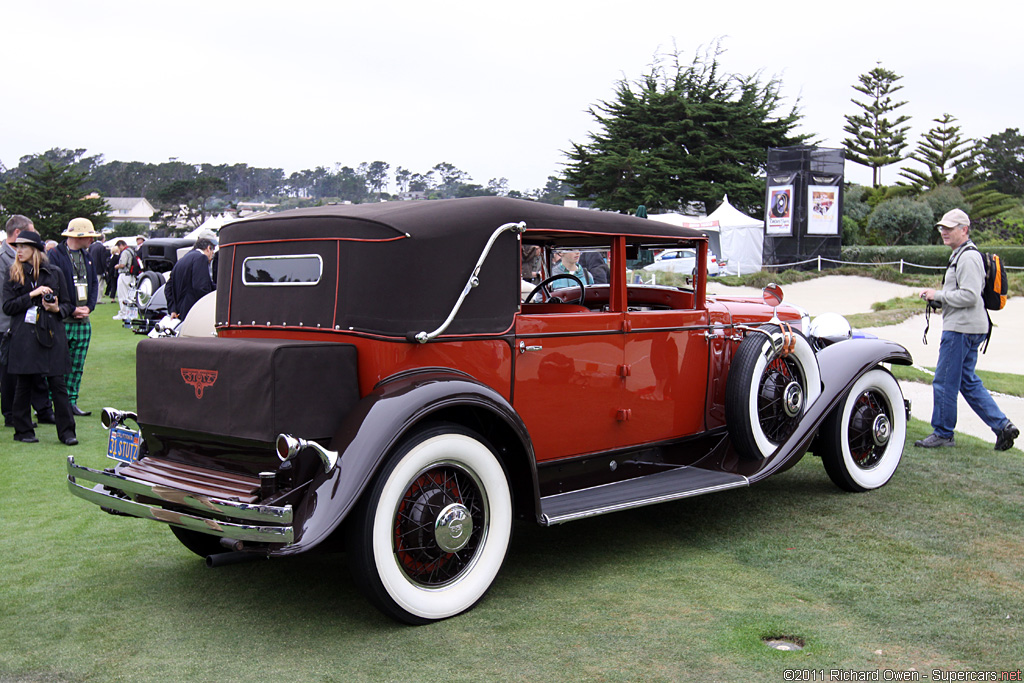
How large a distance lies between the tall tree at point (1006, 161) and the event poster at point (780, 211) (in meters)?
41.6

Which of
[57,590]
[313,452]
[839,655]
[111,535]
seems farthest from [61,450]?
[839,655]

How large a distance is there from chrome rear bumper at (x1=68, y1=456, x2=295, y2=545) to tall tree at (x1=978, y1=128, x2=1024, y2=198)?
71.3 metres

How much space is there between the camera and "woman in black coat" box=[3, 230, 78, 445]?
6.60m

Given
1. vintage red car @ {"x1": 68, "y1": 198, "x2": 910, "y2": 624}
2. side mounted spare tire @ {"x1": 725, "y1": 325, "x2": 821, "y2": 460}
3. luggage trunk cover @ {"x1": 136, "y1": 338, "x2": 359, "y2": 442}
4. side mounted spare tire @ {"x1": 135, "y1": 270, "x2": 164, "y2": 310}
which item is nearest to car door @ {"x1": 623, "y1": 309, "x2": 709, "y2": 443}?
vintage red car @ {"x1": 68, "y1": 198, "x2": 910, "y2": 624}

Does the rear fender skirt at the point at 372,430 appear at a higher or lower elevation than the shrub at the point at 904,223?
lower

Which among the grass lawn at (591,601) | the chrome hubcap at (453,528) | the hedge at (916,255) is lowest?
the grass lawn at (591,601)

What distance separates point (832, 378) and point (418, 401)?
313 centimetres

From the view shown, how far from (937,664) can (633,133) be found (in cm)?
4344

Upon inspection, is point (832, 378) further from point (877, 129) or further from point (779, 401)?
point (877, 129)

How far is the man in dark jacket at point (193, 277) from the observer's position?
938cm

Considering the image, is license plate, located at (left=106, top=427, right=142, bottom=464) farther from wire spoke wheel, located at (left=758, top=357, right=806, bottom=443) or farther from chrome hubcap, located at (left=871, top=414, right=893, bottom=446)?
chrome hubcap, located at (left=871, top=414, right=893, bottom=446)

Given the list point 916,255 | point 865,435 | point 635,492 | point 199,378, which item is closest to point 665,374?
point 635,492

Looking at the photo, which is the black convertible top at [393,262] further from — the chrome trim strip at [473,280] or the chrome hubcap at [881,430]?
the chrome hubcap at [881,430]

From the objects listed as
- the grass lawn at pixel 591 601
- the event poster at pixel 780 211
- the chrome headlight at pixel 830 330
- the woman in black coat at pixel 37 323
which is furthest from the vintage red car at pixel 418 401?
the event poster at pixel 780 211
